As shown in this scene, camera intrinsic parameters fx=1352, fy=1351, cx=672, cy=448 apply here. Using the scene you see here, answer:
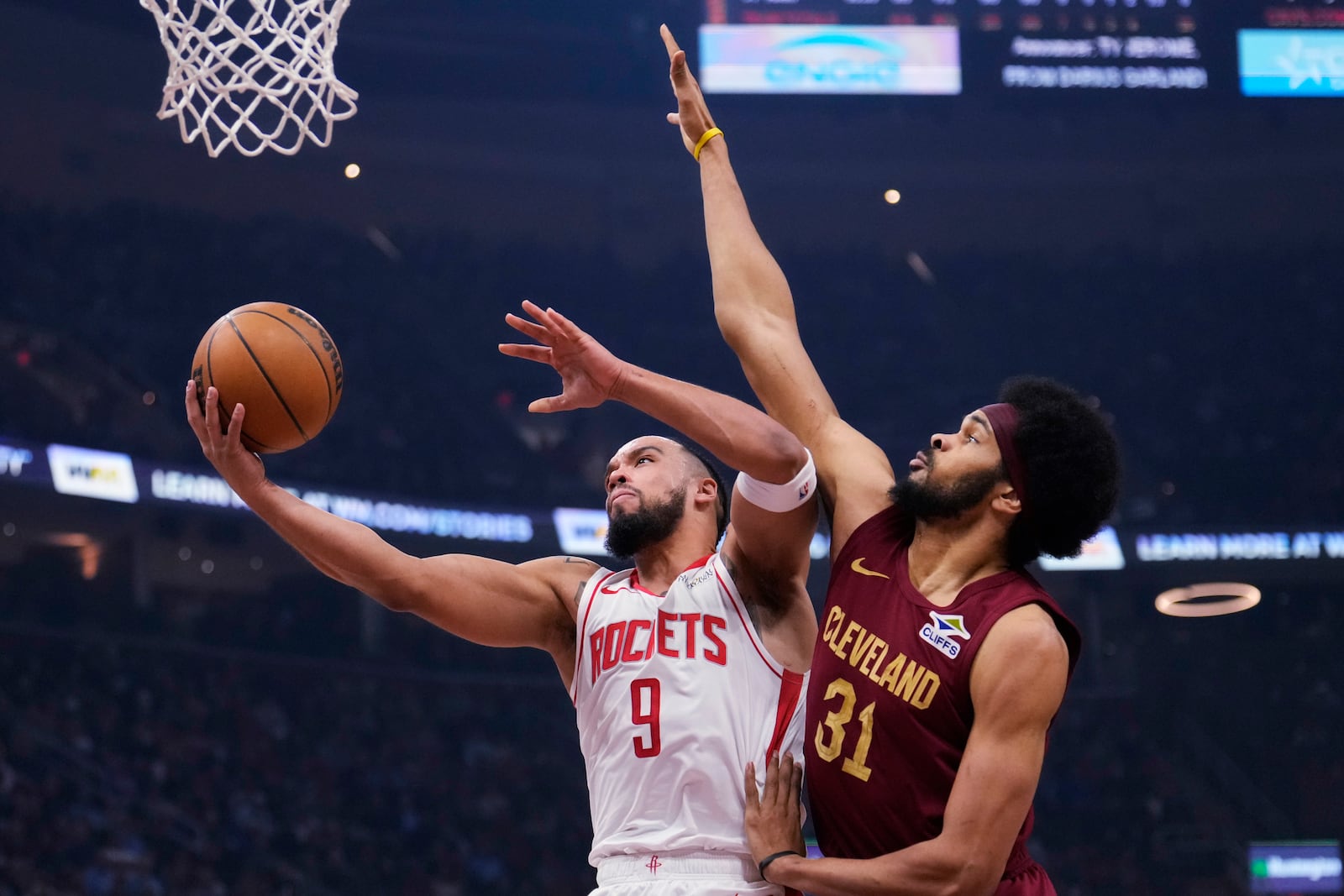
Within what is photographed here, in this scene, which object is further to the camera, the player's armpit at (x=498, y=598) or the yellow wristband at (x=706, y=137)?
the yellow wristband at (x=706, y=137)

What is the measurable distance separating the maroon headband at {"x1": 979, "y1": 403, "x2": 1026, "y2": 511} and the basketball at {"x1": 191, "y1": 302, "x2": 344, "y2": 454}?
1504 millimetres

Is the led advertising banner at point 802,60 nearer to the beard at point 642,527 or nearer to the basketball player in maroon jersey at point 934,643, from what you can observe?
the beard at point 642,527

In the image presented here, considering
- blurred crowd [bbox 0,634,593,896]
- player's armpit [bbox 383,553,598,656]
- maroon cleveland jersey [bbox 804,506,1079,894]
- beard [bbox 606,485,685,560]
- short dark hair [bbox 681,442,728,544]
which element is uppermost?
short dark hair [bbox 681,442,728,544]

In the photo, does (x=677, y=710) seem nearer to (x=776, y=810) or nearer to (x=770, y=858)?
(x=776, y=810)

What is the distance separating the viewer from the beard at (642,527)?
3.43 metres

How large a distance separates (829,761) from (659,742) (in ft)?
1.45

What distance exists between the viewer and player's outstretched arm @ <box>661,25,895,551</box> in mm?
3178

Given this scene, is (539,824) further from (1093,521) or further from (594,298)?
(1093,521)

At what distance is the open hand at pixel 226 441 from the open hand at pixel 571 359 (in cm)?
68

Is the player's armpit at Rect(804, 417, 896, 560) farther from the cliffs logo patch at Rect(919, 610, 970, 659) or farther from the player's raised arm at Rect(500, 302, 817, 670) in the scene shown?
the cliffs logo patch at Rect(919, 610, 970, 659)

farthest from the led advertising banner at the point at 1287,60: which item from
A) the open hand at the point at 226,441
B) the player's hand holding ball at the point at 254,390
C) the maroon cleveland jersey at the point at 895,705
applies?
the open hand at the point at 226,441

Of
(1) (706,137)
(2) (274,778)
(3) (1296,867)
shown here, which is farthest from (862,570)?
(3) (1296,867)

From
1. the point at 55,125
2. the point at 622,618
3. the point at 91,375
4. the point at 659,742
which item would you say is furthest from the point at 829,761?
the point at 55,125

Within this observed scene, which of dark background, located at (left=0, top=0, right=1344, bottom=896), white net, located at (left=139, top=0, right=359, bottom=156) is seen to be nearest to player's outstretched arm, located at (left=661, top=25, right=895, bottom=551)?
white net, located at (left=139, top=0, right=359, bottom=156)
